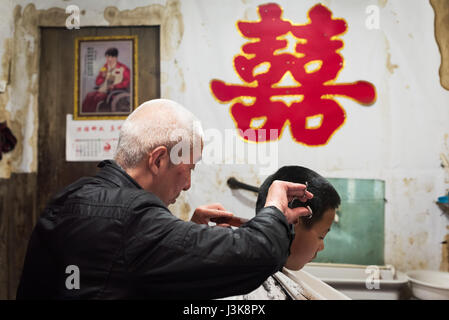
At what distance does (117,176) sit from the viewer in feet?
3.39

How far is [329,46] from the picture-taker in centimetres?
235

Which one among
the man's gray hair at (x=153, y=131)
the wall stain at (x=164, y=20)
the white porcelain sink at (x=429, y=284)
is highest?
the wall stain at (x=164, y=20)

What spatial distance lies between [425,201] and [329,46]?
4.58ft

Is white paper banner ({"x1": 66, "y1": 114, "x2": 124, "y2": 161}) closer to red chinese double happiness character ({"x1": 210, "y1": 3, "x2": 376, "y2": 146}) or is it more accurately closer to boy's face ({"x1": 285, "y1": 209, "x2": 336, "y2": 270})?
red chinese double happiness character ({"x1": 210, "y1": 3, "x2": 376, "y2": 146})

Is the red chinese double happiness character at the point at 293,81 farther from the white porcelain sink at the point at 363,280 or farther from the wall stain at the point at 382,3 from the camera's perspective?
the white porcelain sink at the point at 363,280

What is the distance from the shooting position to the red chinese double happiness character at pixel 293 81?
7.62 ft

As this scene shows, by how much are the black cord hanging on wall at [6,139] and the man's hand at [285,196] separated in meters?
2.39

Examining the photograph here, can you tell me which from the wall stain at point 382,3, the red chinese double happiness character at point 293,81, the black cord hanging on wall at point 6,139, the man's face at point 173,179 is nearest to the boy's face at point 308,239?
the man's face at point 173,179

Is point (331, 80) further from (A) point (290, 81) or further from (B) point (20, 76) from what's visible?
(B) point (20, 76)

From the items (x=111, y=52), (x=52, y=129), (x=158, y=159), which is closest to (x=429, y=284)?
(x=158, y=159)

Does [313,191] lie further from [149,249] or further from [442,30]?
[442,30]

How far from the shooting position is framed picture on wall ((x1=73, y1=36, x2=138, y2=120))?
2541 millimetres

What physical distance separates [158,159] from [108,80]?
1776 mm

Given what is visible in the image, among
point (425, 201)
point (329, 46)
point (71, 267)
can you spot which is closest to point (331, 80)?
point (329, 46)
